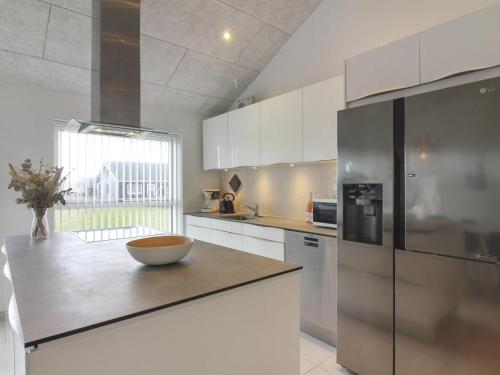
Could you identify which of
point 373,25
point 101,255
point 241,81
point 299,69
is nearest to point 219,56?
point 241,81

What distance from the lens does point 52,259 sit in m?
1.61

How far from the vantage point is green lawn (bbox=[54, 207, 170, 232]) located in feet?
11.1

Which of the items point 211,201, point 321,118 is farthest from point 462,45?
point 211,201

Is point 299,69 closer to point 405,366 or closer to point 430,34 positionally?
point 430,34

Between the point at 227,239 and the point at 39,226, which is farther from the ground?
the point at 39,226

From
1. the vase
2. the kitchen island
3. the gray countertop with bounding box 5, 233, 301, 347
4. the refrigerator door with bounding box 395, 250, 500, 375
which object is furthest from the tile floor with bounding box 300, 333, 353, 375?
the vase

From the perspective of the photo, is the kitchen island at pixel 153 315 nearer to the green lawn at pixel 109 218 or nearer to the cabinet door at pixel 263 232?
the cabinet door at pixel 263 232

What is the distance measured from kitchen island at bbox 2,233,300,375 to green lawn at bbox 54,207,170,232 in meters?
1.89

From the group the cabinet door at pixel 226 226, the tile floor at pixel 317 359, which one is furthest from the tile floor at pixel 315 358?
the cabinet door at pixel 226 226

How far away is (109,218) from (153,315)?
3.03 meters

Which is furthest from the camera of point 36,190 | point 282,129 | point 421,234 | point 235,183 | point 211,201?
point 211,201

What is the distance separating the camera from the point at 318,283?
2510 mm

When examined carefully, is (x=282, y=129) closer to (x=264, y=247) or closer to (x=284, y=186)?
(x=284, y=186)

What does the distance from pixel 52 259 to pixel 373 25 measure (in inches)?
123
